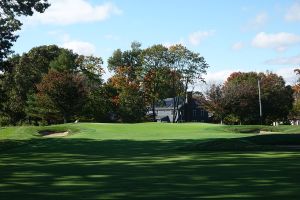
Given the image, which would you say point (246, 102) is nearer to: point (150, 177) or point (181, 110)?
point (181, 110)

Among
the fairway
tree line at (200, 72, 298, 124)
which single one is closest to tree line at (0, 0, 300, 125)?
tree line at (200, 72, 298, 124)

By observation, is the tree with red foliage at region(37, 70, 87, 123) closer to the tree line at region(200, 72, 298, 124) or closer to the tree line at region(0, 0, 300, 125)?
the tree line at region(0, 0, 300, 125)

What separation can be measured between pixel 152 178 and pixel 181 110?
3838 inches

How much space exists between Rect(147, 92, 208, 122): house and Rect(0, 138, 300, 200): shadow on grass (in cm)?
8546

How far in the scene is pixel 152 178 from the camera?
11.6 m

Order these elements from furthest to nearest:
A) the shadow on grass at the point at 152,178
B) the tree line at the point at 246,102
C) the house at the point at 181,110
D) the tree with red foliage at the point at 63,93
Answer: the house at the point at 181,110 < the tree line at the point at 246,102 < the tree with red foliage at the point at 63,93 < the shadow on grass at the point at 152,178

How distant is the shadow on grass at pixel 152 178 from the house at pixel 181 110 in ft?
280

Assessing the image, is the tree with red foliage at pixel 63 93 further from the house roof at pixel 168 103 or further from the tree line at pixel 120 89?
the house roof at pixel 168 103

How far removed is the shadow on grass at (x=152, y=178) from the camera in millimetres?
9461

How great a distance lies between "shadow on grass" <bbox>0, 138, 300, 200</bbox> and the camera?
31.0 ft

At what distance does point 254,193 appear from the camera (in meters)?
9.26

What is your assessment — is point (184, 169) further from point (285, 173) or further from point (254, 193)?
point (254, 193)

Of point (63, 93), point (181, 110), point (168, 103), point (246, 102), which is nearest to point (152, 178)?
point (63, 93)

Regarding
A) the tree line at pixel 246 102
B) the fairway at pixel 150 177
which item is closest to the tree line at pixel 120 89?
the tree line at pixel 246 102
